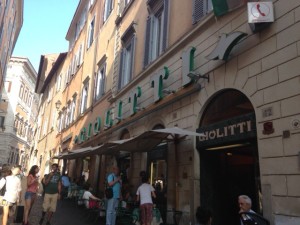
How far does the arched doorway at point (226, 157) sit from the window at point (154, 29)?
453 cm

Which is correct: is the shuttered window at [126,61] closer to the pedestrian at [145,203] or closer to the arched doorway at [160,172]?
the arched doorway at [160,172]

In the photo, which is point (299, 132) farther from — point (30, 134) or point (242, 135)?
point (30, 134)

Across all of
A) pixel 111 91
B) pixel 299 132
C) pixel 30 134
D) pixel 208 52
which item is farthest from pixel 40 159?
pixel 299 132

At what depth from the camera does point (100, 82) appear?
19484 millimetres

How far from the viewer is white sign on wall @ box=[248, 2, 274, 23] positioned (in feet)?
20.5

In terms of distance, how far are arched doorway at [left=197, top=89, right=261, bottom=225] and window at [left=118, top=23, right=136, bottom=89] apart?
681 cm

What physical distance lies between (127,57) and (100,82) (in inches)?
178

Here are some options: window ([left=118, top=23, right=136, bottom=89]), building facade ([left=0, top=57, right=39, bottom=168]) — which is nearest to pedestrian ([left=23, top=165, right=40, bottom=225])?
window ([left=118, top=23, right=136, bottom=89])

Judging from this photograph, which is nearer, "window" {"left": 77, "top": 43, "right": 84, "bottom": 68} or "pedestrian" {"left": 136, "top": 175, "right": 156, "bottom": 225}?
"pedestrian" {"left": 136, "top": 175, "right": 156, "bottom": 225}

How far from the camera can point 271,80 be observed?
6.16 meters

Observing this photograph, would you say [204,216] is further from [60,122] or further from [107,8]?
[60,122]

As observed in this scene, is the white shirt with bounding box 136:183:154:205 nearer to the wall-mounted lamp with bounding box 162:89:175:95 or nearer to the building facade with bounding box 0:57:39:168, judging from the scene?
the wall-mounted lamp with bounding box 162:89:175:95

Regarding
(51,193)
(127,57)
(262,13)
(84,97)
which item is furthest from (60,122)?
(262,13)

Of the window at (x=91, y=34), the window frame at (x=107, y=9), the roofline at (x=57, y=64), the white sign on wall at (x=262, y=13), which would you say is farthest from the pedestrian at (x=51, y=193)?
the roofline at (x=57, y=64)
